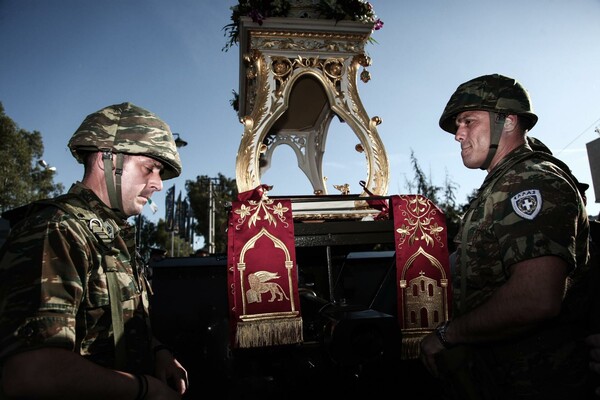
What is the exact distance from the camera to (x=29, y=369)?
121 cm

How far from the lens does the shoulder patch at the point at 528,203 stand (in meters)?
1.75

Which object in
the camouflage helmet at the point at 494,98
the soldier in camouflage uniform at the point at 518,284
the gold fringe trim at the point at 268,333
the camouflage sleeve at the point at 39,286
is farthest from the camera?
the gold fringe trim at the point at 268,333

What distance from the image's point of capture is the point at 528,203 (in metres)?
1.79

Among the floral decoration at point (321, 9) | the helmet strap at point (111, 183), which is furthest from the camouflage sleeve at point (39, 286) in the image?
the floral decoration at point (321, 9)

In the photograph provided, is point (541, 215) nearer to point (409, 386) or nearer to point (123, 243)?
point (123, 243)

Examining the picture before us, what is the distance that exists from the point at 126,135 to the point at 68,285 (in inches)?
33.8

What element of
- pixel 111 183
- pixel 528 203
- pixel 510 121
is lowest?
pixel 528 203

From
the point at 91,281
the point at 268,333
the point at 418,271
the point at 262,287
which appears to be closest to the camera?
the point at 91,281

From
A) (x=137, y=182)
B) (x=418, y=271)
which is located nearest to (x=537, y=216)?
(x=418, y=271)

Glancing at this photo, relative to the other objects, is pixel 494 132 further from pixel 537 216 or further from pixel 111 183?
pixel 111 183

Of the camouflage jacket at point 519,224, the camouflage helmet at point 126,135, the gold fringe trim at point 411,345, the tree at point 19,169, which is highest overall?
the tree at point 19,169

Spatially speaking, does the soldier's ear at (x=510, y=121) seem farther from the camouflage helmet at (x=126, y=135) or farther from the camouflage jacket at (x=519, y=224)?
the camouflage helmet at (x=126, y=135)

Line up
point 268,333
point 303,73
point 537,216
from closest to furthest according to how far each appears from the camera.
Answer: point 537,216
point 268,333
point 303,73

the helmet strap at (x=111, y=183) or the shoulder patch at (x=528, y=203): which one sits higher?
the helmet strap at (x=111, y=183)
